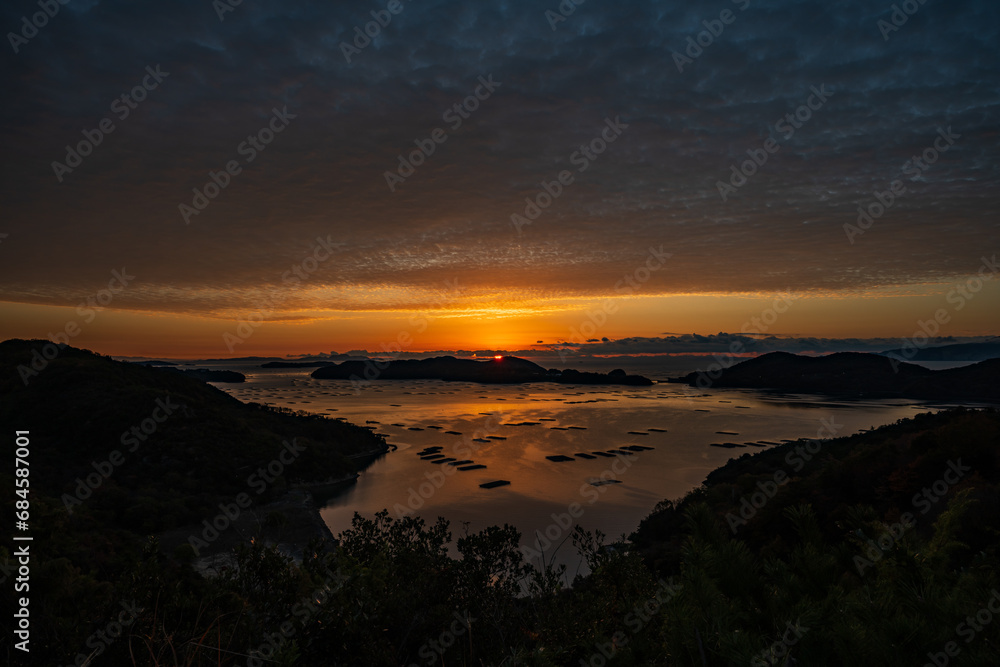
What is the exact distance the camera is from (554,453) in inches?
2202

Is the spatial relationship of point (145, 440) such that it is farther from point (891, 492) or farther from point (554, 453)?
point (891, 492)

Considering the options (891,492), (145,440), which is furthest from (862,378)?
(145,440)

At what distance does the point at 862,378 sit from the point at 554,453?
14360 cm

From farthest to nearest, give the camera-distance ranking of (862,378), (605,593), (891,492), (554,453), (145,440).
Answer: (862,378) < (554,453) < (145,440) < (891,492) < (605,593)

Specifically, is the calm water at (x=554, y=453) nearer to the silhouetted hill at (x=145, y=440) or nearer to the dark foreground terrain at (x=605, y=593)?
the dark foreground terrain at (x=605, y=593)

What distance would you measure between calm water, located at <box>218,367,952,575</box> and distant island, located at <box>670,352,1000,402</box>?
90.3ft

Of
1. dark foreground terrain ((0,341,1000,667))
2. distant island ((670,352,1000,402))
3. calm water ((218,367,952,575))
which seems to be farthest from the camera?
distant island ((670,352,1000,402))

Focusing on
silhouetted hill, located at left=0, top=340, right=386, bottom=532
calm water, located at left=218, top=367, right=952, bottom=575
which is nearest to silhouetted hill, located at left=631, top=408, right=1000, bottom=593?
calm water, located at left=218, top=367, right=952, bottom=575

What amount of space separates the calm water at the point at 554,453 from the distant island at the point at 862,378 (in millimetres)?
27517

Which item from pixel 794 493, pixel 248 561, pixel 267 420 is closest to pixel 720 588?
pixel 248 561

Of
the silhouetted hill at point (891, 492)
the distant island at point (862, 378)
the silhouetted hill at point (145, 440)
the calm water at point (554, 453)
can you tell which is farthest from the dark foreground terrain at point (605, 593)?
the distant island at point (862, 378)

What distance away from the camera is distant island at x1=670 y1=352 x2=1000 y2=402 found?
4719 inches

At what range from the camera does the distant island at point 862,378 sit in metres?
120

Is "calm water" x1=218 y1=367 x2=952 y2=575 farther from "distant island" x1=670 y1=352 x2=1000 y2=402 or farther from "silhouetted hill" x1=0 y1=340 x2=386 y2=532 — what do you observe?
"distant island" x1=670 y1=352 x2=1000 y2=402
